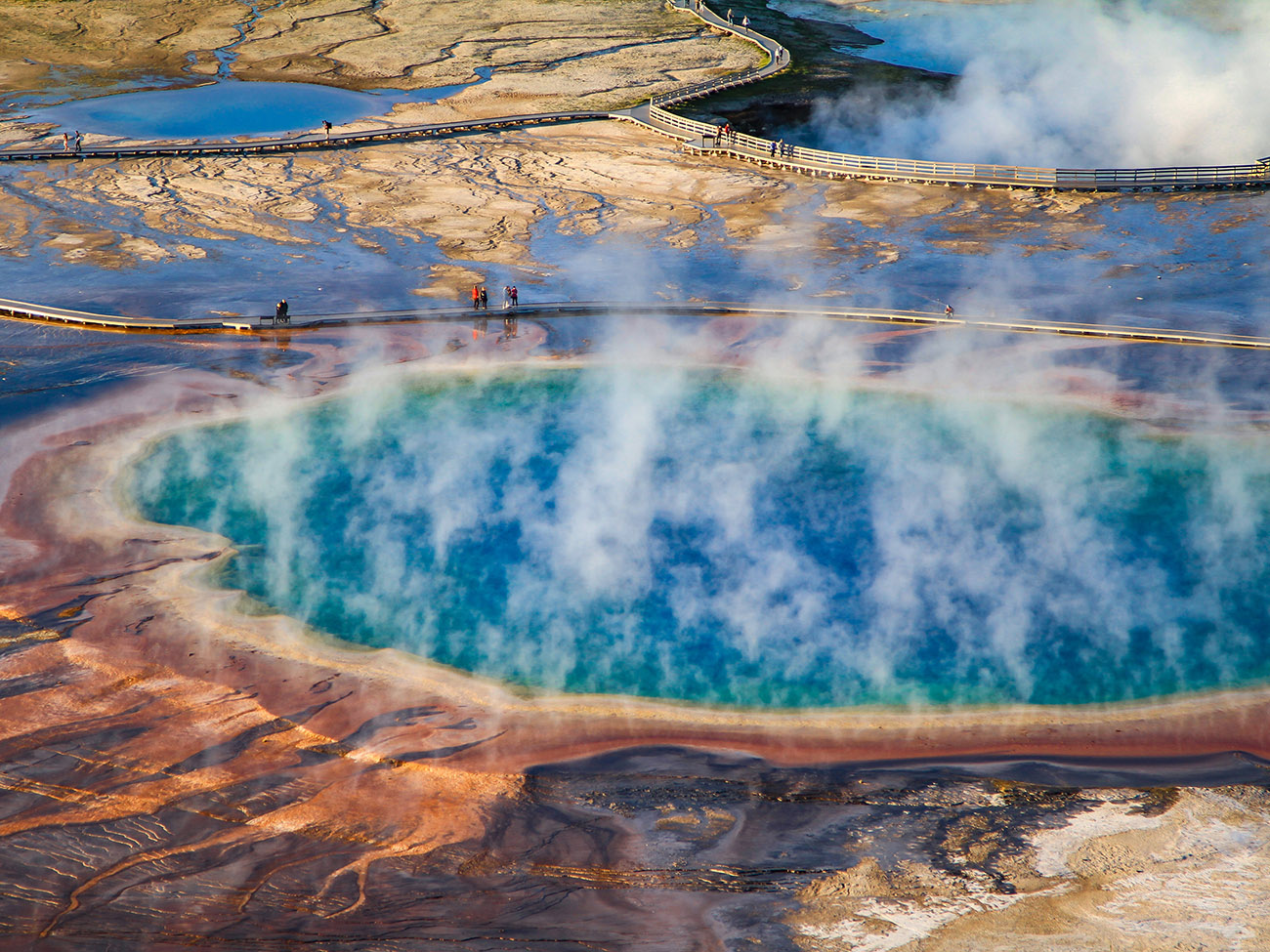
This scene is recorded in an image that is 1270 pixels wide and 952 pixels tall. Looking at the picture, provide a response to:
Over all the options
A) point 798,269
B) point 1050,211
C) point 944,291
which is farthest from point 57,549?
point 1050,211

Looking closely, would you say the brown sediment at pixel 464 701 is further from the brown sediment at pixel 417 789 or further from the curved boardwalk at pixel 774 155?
the curved boardwalk at pixel 774 155

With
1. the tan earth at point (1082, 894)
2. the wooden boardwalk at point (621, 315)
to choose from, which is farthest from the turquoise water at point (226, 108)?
the tan earth at point (1082, 894)

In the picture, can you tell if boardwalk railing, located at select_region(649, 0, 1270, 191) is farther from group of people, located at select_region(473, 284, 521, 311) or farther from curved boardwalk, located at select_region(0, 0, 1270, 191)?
group of people, located at select_region(473, 284, 521, 311)

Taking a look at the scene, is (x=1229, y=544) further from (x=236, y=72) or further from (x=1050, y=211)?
(x=236, y=72)

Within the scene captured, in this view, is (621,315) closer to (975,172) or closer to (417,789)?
(417,789)

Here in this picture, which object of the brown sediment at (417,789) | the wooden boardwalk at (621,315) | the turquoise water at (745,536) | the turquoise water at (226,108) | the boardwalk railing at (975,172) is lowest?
the brown sediment at (417,789)

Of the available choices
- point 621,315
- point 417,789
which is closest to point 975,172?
point 621,315
